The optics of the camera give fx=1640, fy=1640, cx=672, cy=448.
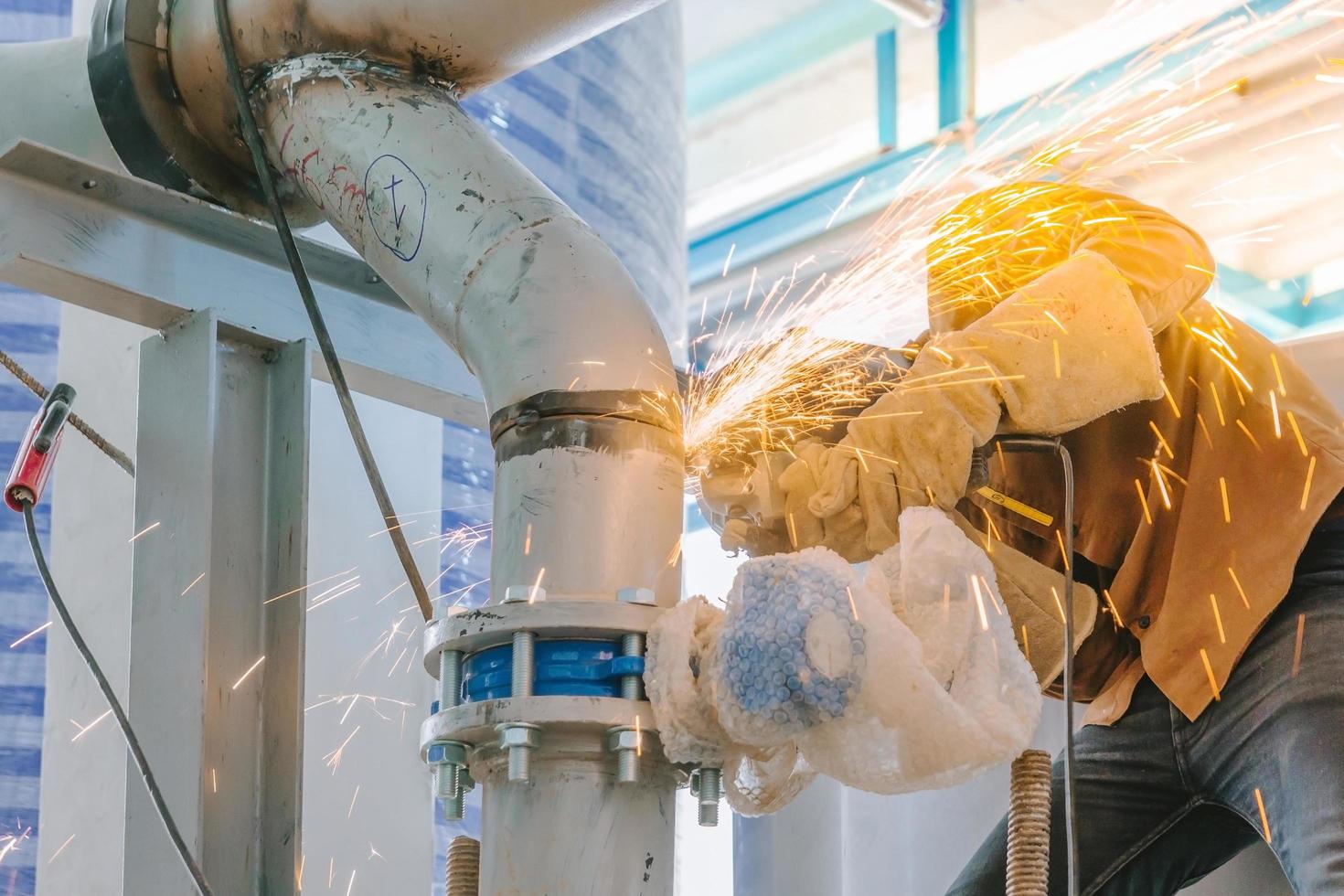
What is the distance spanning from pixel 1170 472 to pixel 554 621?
3.13ft

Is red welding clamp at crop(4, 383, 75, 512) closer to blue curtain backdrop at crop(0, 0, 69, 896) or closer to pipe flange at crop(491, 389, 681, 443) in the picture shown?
blue curtain backdrop at crop(0, 0, 69, 896)

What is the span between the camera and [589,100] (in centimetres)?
315

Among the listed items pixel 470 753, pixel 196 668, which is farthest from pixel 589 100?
pixel 470 753

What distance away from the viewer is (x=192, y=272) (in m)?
2.04

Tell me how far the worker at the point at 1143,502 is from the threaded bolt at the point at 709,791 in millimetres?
416

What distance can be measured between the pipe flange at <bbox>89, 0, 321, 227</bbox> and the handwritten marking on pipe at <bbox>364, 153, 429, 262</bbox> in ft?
0.76

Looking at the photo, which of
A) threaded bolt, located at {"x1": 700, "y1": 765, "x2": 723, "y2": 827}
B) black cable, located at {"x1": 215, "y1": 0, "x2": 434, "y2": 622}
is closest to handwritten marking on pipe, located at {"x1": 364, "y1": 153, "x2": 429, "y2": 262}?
black cable, located at {"x1": 215, "y1": 0, "x2": 434, "y2": 622}

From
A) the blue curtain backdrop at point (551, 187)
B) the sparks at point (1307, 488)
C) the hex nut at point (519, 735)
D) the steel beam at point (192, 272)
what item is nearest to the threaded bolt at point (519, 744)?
the hex nut at point (519, 735)

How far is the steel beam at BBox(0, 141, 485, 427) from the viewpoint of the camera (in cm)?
190

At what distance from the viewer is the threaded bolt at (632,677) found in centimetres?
157

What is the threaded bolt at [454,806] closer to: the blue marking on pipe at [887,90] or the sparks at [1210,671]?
the sparks at [1210,671]

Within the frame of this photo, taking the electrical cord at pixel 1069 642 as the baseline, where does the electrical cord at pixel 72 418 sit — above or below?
above

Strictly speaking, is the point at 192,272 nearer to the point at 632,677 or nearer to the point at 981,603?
the point at 632,677


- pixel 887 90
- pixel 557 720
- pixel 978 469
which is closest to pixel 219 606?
pixel 557 720
